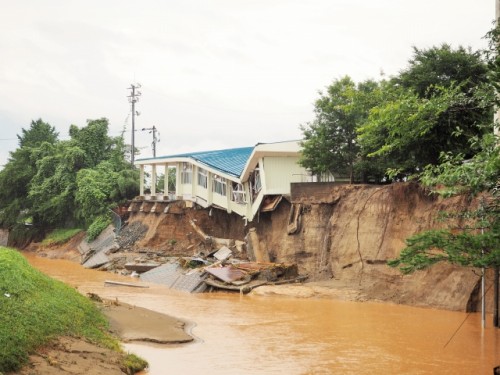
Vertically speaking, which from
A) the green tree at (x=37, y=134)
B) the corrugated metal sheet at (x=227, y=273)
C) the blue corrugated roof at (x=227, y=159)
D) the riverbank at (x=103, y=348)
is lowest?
the riverbank at (x=103, y=348)

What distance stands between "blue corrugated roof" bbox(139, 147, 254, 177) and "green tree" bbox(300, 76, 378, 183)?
6283mm

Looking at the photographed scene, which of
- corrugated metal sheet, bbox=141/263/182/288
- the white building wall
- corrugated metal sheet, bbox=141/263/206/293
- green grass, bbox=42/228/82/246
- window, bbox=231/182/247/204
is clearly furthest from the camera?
green grass, bbox=42/228/82/246

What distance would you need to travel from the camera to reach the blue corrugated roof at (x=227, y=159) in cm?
3362

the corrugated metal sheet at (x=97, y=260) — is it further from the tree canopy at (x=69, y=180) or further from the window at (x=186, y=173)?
the window at (x=186, y=173)

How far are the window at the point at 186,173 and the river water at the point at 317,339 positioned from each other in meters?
16.4

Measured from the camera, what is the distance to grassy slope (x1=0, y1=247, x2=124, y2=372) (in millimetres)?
9812

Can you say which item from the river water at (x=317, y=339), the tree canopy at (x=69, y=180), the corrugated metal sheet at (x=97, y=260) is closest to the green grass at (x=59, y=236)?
the tree canopy at (x=69, y=180)

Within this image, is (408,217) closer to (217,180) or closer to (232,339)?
(232,339)

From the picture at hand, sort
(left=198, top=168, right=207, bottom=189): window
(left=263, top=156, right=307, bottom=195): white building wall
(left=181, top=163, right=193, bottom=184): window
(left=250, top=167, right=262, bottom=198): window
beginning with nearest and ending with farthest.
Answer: (left=263, top=156, right=307, bottom=195): white building wall
(left=250, top=167, right=262, bottom=198): window
(left=198, top=168, right=207, bottom=189): window
(left=181, top=163, right=193, bottom=184): window

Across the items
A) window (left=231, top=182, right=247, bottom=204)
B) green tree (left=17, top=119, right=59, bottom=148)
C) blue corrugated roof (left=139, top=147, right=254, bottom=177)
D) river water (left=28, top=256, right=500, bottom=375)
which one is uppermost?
green tree (left=17, top=119, right=59, bottom=148)

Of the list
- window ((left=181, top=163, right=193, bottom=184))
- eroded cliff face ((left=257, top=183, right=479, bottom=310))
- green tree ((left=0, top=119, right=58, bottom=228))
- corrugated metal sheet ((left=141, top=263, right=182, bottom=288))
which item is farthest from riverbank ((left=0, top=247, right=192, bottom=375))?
green tree ((left=0, top=119, right=58, bottom=228))

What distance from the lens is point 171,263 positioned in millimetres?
29781

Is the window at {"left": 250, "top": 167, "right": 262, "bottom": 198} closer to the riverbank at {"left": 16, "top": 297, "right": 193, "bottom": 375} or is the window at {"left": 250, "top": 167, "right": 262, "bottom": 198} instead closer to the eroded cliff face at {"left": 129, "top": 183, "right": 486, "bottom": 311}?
the eroded cliff face at {"left": 129, "top": 183, "right": 486, "bottom": 311}

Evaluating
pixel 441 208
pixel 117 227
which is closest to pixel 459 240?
pixel 441 208
